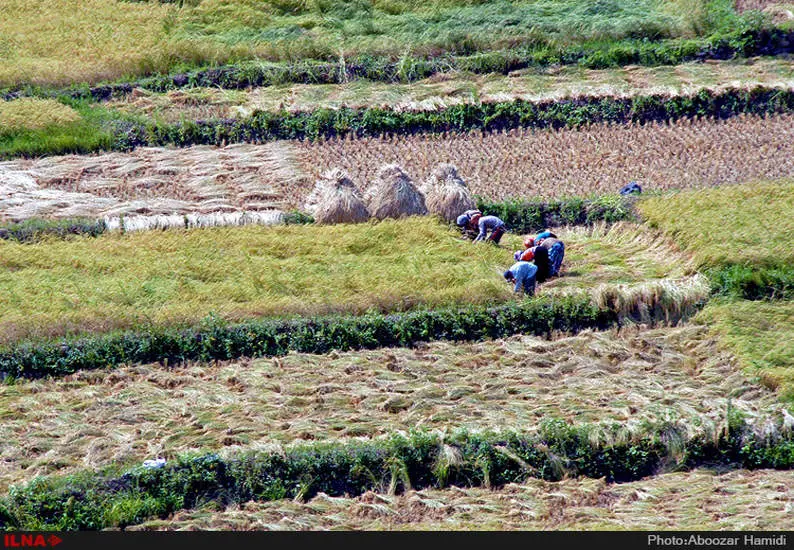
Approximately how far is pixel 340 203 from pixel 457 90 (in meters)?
3.67

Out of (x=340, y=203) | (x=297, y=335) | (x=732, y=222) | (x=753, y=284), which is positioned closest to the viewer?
(x=297, y=335)

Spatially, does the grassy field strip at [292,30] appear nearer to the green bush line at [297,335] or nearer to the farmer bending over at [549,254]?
the farmer bending over at [549,254]

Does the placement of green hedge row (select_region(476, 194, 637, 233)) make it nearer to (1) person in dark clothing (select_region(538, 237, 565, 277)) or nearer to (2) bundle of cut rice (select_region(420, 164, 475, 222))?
(2) bundle of cut rice (select_region(420, 164, 475, 222))

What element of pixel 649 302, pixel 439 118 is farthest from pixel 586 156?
pixel 649 302

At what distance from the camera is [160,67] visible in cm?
1917

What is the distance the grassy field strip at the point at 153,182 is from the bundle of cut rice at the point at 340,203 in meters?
0.86

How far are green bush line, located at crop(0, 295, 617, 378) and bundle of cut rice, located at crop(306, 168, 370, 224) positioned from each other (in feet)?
7.37

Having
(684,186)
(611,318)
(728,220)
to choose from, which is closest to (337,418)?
(611,318)

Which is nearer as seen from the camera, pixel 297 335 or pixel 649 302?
pixel 297 335

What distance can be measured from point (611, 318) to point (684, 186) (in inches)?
143

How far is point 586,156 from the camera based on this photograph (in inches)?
683

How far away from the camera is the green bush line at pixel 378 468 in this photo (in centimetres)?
1077

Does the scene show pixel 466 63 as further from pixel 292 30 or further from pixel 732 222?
pixel 732 222

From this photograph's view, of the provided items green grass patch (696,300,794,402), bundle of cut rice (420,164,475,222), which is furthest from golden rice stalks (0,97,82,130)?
green grass patch (696,300,794,402)
